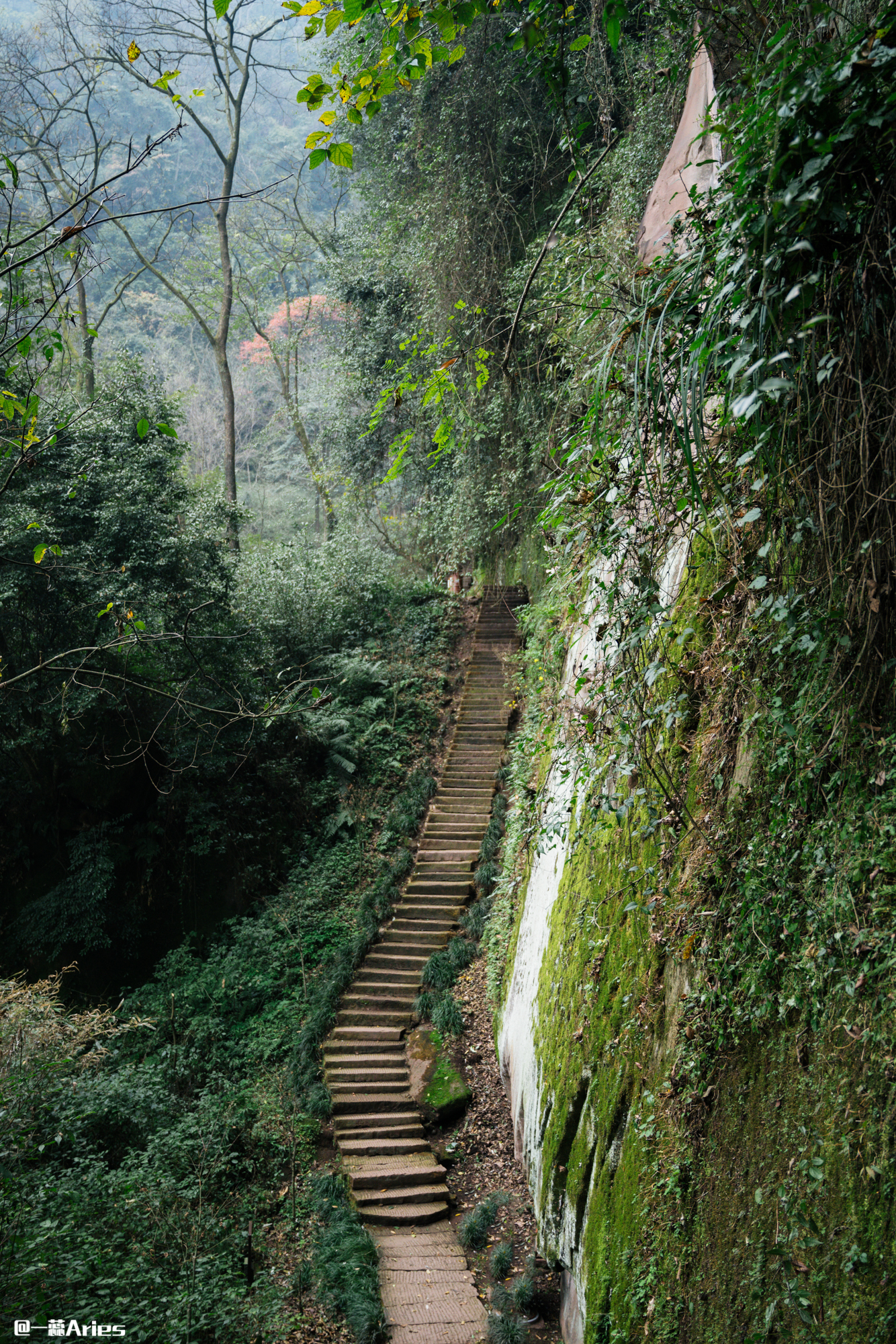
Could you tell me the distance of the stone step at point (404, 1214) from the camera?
6.10m

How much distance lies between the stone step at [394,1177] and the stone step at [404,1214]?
21cm

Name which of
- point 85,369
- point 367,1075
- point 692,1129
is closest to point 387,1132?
point 367,1075

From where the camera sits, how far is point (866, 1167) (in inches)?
64.8

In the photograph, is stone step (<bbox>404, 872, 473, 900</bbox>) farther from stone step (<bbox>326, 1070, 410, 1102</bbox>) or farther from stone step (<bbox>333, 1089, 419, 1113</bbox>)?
stone step (<bbox>333, 1089, 419, 1113</bbox>)

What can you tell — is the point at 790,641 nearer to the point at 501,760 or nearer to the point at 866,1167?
the point at 866,1167

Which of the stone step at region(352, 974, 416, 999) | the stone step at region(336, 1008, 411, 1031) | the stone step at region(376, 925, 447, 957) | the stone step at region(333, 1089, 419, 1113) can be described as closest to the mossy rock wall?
the stone step at region(333, 1089, 419, 1113)

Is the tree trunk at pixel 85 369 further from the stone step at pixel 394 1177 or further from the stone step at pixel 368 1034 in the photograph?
the stone step at pixel 394 1177

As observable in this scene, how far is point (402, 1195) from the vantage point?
638cm

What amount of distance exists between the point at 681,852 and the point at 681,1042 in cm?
64

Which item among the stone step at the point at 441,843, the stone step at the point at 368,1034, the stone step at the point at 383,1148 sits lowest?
the stone step at the point at 383,1148

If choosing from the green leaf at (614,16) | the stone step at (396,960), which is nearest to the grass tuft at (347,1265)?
the stone step at (396,960)

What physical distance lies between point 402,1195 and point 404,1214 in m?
0.23

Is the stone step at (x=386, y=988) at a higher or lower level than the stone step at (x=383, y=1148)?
higher

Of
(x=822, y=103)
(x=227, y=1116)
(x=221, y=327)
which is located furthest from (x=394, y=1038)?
(x=221, y=327)
